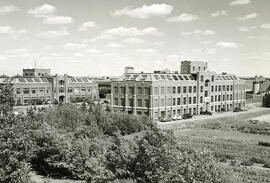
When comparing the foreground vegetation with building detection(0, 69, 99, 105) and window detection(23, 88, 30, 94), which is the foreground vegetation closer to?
building detection(0, 69, 99, 105)

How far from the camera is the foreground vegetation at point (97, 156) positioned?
77.8ft

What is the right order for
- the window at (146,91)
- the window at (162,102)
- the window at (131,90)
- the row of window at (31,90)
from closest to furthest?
1. the window at (146,91)
2. the window at (162,102)
3. the window at (131,90)
4. the row of window at (31,90)

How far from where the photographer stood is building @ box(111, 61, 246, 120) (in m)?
81.6

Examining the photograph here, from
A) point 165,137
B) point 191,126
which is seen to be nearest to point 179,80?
point 191,126

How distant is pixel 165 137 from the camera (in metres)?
29.1

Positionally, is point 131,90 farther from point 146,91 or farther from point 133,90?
point 146,91

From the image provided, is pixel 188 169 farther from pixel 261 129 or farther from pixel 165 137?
pixel 261 129

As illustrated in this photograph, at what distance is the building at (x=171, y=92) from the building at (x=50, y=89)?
105ft

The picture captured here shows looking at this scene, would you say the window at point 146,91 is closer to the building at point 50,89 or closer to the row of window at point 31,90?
the building at point 50,89

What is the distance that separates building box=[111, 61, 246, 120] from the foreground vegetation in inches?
1368

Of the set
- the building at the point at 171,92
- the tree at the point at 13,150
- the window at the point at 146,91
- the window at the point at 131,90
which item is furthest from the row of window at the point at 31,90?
the tree at the point at 13,150

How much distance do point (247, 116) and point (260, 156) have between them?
48353 mm

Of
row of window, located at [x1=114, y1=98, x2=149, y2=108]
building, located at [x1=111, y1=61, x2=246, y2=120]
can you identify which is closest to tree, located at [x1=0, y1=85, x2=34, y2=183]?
building, located at [x1=111, y1=61, x2=246, y2=120]

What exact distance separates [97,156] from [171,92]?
174 ft
